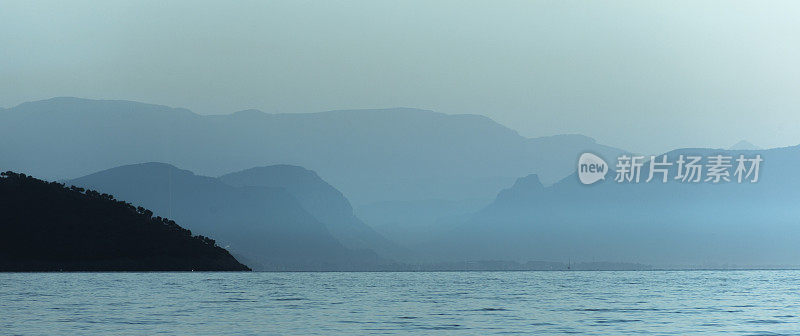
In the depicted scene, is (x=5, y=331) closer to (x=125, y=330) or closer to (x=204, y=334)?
(x=125, y=330)

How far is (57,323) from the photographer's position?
52.4 m

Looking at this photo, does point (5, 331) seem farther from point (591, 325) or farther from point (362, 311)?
point (591, 325)

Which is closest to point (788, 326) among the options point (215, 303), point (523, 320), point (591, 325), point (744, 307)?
point (591, 325)

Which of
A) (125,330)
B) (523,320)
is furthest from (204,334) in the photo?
(523,320)

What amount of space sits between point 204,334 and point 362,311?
59.1ft

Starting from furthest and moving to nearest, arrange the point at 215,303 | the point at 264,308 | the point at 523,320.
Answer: the point at 215,303 → the point at 264,308 → the point at 523,320

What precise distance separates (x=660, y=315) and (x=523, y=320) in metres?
9.48

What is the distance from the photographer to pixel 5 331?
156 ft

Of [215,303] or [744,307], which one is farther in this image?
[215,303]

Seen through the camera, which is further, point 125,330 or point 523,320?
point 523,320

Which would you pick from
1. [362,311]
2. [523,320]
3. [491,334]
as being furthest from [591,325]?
[362,311]

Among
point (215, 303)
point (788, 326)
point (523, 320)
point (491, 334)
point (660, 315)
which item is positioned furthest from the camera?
point (215, 303)

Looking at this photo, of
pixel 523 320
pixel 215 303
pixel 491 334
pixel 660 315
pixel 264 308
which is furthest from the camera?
pixel 215 303

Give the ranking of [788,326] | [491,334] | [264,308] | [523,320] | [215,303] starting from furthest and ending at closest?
[215,303], [264,308], [523,320], [788,326], [491,334]
